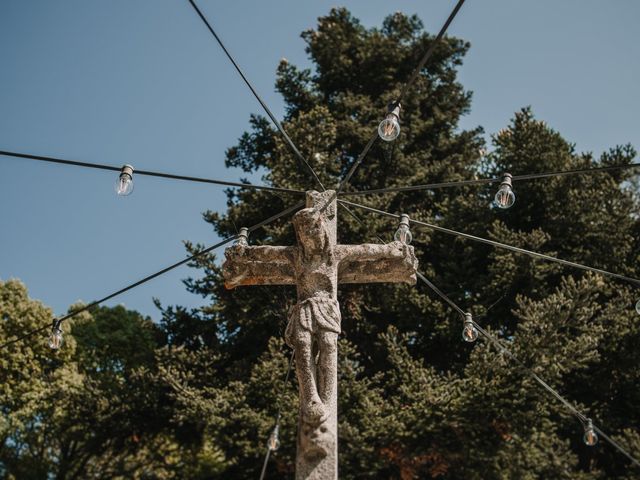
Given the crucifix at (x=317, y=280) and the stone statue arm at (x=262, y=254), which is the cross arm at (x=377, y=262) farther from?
the stone statue arm at (x=262, y=254)

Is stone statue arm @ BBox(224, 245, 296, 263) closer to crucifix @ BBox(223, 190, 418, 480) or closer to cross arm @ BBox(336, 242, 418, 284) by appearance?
crucifix @ BBox(223, 190, 418, 480)

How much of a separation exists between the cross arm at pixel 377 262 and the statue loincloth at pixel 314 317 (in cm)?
43

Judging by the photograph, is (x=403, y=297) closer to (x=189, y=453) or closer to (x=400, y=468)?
(x=400, y=468)

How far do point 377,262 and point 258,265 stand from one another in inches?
35.2

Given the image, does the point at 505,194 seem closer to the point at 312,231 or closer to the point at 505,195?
the point at 505,195

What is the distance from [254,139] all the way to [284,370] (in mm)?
7274

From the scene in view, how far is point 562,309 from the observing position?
490 inches

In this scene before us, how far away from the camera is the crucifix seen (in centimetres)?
443

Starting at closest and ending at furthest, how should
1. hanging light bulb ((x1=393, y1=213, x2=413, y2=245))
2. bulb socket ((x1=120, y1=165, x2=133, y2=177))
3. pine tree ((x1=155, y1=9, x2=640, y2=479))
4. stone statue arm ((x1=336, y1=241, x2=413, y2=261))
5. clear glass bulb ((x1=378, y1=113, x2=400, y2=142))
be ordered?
clear glass bulb ((x1=378, y1=113, x2=400, y2=142))
bulb socket ((x1=120, y1=165, x2=133, y2=177))
stone statue arm ((x1=336, y1=241, x2=413, y2=261))
hanging light bulb ((x1=393, y1=213, x2=413, y2=245))
pine tree ((x1=155, y1=9, x2=640, y2=479))

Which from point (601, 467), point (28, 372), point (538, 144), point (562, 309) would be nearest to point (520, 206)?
point (538, 144)

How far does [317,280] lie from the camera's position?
494 cm

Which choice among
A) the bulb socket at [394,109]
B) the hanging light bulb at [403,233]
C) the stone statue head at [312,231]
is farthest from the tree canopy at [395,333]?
the bulb socket at [394,109]

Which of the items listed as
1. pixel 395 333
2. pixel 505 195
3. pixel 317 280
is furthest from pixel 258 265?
pixel 395 333

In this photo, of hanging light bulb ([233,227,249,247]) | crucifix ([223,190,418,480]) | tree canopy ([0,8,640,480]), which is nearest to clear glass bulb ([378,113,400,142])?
crucifix ([223,190,418,480])
